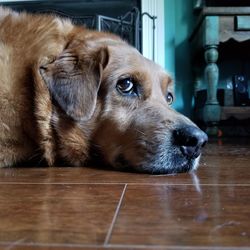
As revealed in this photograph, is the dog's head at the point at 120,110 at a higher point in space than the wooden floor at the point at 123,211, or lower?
higher

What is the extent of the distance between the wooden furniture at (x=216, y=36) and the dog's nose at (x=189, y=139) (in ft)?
7.19

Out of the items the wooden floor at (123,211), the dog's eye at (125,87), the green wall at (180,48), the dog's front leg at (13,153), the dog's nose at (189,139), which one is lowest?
the wooden floor at (123,211)

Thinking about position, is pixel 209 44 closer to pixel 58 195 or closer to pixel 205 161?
pixel 205 161

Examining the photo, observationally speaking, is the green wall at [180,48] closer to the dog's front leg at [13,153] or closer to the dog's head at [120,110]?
the dog's head at [120,110]

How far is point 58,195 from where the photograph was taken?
93 centimetres

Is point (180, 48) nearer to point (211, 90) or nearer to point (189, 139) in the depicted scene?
point (211, 90)

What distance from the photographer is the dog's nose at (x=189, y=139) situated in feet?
4.20

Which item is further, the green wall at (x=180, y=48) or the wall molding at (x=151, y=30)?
the green wall at (x=180, y=48)

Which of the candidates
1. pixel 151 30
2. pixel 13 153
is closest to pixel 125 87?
pixel 13 153

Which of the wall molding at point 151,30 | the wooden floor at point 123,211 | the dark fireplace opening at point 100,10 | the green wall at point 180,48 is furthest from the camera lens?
the green wall at point 180,48

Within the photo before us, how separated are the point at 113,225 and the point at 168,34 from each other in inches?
148

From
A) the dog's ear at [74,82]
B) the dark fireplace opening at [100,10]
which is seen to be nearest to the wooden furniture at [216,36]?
the dark fireplace opening at [100,10]

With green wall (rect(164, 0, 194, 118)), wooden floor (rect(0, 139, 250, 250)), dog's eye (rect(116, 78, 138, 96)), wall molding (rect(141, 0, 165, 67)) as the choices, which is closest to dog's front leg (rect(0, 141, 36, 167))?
wooden floor (rect(0, 139, 250, 250))

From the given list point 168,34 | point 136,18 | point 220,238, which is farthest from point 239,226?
point 168,34
